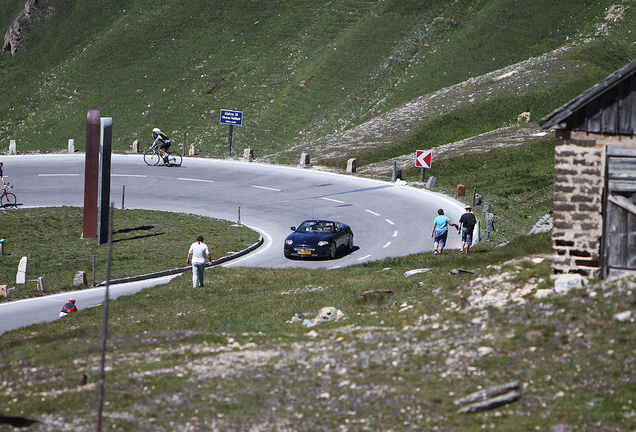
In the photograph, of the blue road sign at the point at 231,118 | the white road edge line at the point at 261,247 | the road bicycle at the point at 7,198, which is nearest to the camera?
the white road edge line at the point at 261,247

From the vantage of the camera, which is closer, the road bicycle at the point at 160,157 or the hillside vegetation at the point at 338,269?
the hillside vegetation at the point at 338,269

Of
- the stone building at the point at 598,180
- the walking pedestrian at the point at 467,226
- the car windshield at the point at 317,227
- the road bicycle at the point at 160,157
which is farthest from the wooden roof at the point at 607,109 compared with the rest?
the road bicycle at the point at 160,157

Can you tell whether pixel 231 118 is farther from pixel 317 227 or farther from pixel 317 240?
pixel 317 240

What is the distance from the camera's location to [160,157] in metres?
45.2

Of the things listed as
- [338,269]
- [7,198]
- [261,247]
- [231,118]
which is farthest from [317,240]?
[231,118]

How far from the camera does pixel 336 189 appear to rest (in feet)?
129

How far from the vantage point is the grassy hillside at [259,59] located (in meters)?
66.2

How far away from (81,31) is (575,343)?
8127 cm

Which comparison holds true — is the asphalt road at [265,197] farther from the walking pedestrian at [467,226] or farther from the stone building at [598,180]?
the stone building at [598,180]

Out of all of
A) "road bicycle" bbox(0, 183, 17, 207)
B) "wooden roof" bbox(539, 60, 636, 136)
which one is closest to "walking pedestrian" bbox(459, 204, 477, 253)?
"wooden roof" bbox(539, 60, 636, 136)

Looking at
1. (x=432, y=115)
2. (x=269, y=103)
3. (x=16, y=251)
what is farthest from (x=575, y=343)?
(x=269, y=103)

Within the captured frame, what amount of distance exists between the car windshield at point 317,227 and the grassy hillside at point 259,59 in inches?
1342

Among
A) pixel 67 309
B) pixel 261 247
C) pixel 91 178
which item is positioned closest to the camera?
pixel 67 309

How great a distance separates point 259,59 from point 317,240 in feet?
171
